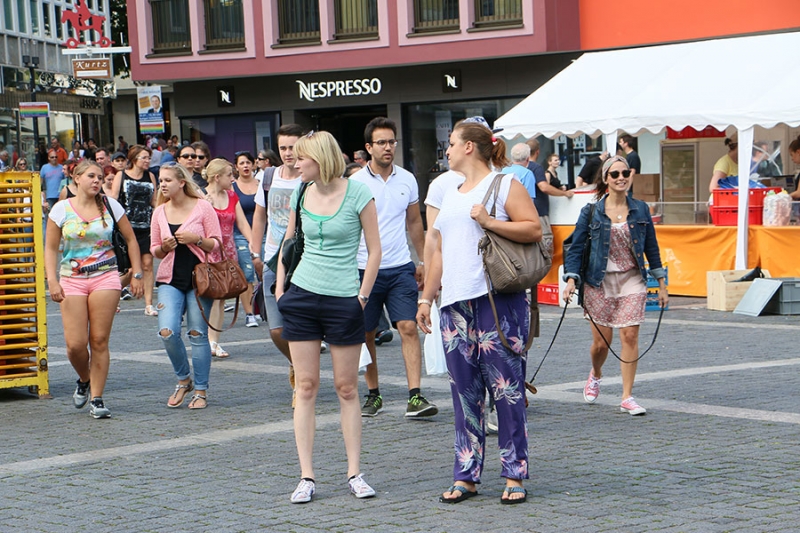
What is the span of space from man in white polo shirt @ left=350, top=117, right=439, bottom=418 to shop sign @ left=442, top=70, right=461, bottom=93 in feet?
65.4

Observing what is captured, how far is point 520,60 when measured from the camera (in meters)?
27.5

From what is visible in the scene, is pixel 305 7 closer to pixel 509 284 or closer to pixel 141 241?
pixel 141 241

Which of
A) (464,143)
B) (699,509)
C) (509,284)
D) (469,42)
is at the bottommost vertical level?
(699,509)

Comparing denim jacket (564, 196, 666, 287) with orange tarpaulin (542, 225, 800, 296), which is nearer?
denim jacket (564, 196, 666, 287)

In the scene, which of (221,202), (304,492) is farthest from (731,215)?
(304,492)

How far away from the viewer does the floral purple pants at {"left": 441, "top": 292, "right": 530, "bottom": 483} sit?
6105mm

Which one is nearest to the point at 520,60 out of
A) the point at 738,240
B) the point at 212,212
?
the point at 738,240

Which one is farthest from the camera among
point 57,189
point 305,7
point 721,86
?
point 305,7

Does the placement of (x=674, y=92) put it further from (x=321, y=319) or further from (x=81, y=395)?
(x=321, y=319)

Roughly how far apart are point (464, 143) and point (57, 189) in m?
18.7

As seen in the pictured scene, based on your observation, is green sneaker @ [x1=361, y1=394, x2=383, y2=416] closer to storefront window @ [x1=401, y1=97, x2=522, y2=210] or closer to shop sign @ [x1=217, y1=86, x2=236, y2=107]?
storefront window @ [x1=401, y1=97, x2=522, y2=210]

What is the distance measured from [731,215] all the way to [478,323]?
399 inches

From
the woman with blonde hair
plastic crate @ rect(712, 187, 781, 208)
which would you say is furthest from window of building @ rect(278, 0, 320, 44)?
the woman with blonde hair

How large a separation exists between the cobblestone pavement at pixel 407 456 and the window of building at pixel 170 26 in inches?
828
